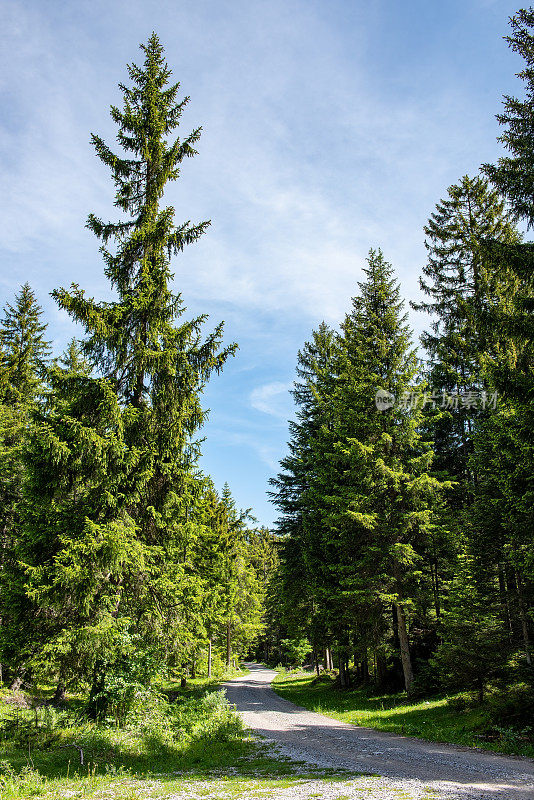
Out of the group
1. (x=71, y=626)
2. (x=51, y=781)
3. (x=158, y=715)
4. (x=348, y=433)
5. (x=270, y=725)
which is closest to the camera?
(x=51, y=781)

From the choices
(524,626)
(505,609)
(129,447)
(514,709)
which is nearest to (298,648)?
(505,609)

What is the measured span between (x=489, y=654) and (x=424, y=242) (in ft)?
63.0

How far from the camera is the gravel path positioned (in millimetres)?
7320

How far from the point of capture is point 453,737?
464 inches

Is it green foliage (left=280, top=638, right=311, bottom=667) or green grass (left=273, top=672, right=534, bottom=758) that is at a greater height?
green grass (left=273, top=672, right=534, bottom=758)

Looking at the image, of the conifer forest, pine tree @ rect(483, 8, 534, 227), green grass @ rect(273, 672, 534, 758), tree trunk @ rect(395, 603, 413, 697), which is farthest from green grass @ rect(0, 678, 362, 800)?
pine tree @ rect(483, 8, 534, 227)

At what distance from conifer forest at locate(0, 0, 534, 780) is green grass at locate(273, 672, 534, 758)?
628mm

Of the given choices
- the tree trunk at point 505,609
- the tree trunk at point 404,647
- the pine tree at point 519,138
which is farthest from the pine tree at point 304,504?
the pine tree at point 519,138

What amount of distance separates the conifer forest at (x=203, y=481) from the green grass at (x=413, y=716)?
63 cm

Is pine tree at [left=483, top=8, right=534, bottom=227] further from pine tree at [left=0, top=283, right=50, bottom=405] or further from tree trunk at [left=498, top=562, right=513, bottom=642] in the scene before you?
pine tree at [left=0, top=283, right=50, bottom=405]

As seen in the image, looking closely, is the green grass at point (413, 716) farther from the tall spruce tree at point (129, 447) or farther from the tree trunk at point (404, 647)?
the tall spruce tree at point (129, 447)

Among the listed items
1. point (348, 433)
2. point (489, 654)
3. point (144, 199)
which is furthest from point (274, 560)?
point (144, 199)

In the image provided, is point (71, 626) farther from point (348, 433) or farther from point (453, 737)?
point (348, 433)

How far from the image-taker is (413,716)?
15.2m
